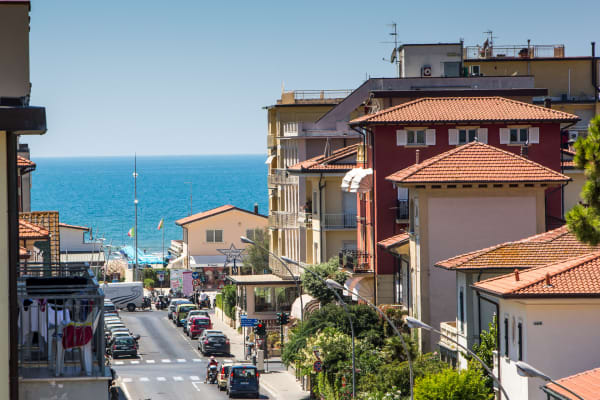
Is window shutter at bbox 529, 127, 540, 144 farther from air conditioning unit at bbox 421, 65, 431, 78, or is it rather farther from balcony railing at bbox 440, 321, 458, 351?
air conditioning unit at bbox 421, 65, 431, 78

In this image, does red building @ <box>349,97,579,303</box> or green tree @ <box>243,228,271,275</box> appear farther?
green tree @ <box>243,228,271,275</box>

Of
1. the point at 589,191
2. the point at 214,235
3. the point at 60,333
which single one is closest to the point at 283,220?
the point at 214,235

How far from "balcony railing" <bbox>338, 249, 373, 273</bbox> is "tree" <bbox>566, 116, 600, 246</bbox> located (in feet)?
108

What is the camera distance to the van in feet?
321

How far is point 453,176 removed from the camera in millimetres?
45031

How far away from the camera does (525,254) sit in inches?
1521

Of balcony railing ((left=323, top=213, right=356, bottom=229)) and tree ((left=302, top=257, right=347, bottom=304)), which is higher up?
balcony railing ((left=323, top=213, right=356, bottom=229))

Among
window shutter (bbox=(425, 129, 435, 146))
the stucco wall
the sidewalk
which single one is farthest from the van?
window shutter (bbox=(425, 129, 435, 146))

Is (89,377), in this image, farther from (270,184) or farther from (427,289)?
(270,184)

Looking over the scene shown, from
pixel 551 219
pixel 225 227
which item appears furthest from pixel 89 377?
pixel 225 227

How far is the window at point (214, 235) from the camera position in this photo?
118625mm

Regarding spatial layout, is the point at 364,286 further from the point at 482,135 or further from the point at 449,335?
the point at 449,335

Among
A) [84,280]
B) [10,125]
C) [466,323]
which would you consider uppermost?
[10,125]

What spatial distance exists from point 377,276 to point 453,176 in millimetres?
8865
